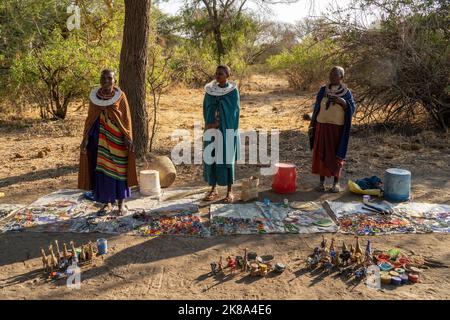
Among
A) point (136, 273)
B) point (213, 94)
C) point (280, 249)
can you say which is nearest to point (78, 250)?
point (136, 273)

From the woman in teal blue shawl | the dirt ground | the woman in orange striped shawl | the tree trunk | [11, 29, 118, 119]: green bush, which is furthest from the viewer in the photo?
[11, 29, 118, 119]: green bush

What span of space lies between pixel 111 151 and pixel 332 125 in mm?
2612

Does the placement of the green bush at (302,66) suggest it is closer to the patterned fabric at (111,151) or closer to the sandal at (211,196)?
the sandal at (211,196)

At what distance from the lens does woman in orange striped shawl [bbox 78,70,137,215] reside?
4.23m

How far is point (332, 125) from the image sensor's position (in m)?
5.22

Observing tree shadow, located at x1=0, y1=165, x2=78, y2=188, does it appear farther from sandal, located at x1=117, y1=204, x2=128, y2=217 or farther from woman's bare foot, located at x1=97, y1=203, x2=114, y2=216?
sandal, located at x1=117, y1=204, x2=128, y2=217

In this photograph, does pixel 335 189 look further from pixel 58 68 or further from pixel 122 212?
pixel 58 68

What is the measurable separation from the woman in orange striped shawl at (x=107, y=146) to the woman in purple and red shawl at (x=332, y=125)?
2.31 metres

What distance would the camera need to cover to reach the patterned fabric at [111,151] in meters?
4.27

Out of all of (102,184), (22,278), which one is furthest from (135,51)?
(22,278)

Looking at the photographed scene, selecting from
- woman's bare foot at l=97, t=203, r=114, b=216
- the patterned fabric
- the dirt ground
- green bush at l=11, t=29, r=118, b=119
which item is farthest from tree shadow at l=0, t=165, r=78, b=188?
green bush at l=11, t=29, r=118, b=119

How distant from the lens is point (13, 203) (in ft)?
16.6
